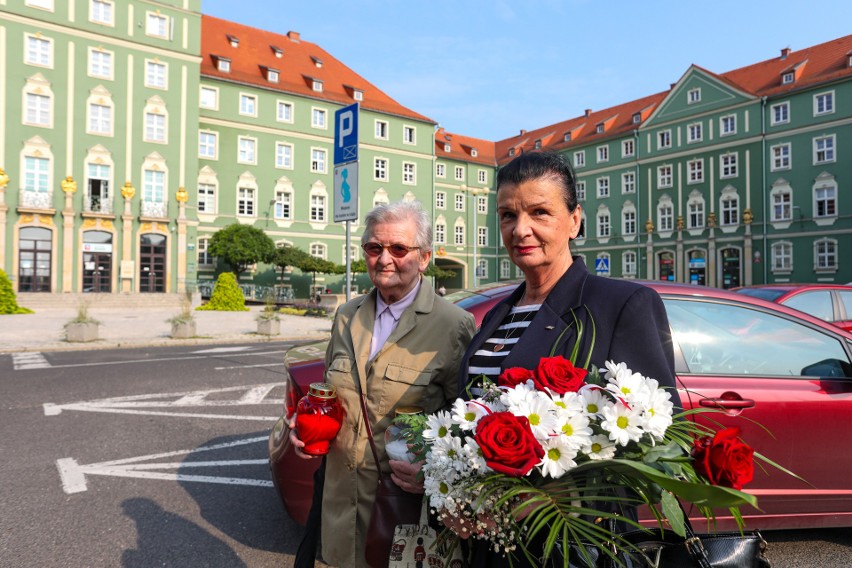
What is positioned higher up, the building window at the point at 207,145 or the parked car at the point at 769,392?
the building window at the point at 207,145

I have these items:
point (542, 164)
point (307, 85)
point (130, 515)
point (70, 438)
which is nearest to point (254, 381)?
point (70, 438)

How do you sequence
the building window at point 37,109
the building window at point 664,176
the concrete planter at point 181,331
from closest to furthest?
the concrete planter at point 181,331 < the building window at point 37,109 < the building window at point 664,176

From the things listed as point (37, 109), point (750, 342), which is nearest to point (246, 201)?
point (37, 109)

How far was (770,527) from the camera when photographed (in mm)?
3289

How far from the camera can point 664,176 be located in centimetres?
4888

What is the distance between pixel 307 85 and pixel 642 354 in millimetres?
49710

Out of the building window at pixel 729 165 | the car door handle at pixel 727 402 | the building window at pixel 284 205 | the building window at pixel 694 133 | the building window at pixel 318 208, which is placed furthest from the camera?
the building window at pixel 318 208

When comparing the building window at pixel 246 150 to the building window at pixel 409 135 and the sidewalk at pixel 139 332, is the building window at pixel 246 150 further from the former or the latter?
A: the sidewalk at pixel 139 332

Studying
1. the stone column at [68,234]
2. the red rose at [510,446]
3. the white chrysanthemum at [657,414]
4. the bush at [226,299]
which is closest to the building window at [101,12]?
the stone column at [68,234]

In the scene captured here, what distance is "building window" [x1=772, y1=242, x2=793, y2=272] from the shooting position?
41375 millimetres

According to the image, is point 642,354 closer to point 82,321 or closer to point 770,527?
point 770,527

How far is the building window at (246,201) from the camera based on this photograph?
43.4 meters

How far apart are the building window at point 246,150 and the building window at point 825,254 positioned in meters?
40.8

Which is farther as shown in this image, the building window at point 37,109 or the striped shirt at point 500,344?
the building window at point 37,109
